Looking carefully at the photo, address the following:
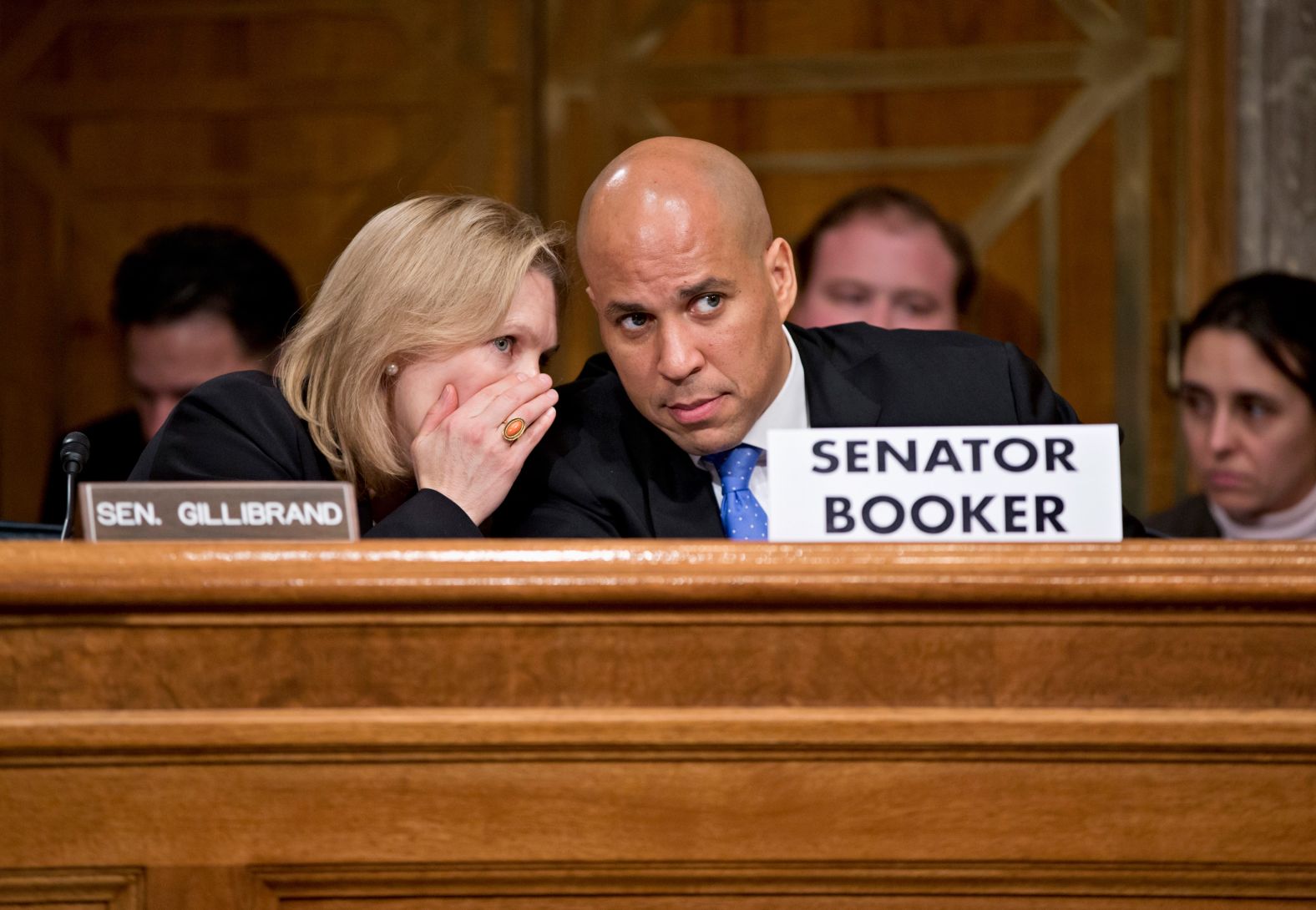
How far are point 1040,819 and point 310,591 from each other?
520 millimetres

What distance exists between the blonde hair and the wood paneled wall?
4.18ft

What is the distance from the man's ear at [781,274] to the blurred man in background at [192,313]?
1.04m

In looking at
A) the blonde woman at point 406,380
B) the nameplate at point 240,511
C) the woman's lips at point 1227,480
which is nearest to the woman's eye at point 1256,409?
the woman's lips at point 1227,480

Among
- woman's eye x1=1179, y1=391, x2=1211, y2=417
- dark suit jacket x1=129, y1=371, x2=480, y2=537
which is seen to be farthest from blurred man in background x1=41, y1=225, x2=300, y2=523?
woman's eye x1=1179, y1=391, x2=1211, y2=417

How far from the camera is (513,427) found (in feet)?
4.66

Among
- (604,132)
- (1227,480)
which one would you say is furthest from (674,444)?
(604,132)

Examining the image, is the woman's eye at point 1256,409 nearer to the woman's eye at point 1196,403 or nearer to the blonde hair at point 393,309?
the woman's eye at point 1196,403

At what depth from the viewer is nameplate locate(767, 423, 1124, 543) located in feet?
3.43

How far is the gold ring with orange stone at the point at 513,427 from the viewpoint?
1.42 metres

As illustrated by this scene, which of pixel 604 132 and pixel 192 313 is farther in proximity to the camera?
pixel 604 132

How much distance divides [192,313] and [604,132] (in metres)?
1.00

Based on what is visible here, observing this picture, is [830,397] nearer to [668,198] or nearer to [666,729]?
[668,198]

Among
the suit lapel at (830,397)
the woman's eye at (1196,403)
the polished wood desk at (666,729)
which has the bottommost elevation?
the polished wood desk at (666,729)

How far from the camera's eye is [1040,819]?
916mm
